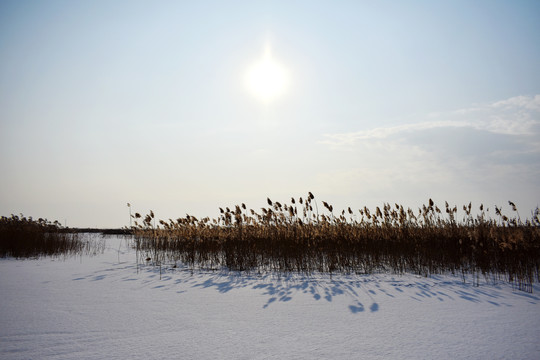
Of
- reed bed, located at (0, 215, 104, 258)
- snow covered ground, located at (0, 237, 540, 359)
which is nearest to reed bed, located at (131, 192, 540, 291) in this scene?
snow covered ground, located at (0, 237, 540, 359)

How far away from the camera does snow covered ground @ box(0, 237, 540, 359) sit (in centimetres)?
247

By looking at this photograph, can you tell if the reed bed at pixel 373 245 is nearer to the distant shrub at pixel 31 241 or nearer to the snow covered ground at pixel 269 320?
the snow covered ground at pixel 269 320

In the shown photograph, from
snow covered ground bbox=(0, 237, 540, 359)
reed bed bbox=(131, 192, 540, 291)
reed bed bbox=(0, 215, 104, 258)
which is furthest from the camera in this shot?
reed bed bbox=(0, 215, 104, 258)

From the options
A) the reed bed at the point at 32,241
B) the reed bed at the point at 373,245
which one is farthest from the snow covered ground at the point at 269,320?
the reed bed at the point at 32,241

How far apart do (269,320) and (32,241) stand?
1146 cm

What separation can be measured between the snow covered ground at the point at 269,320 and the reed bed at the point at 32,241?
6.56 meters

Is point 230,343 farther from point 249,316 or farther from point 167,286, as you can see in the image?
point 167,286

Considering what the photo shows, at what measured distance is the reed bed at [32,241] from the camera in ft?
35.7

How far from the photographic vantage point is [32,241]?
1138 cm

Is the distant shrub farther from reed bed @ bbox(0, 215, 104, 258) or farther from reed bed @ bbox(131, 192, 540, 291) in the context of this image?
reed bed @ bbox(131, 192, 540, 291)

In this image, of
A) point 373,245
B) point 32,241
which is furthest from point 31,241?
point 373,245

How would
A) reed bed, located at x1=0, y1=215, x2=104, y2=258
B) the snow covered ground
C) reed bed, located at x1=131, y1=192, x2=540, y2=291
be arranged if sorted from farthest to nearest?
reed bed, located at x1=0, y1=215, x2=104, y2=258, reed bed, located at x1=131, y1=192, x2=540, y2=291, the snow covered ground

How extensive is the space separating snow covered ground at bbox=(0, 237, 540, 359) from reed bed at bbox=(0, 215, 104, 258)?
656 centimetres

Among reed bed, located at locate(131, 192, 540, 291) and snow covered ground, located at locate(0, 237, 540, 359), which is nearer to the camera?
snow covered ground, located at locate(0, 237, 540, 359)
